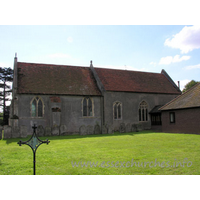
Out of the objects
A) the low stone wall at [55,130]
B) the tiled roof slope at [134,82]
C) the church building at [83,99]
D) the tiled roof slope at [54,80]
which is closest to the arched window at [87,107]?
the church building at [83,99]

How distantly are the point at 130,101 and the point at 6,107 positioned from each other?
27.0 meters

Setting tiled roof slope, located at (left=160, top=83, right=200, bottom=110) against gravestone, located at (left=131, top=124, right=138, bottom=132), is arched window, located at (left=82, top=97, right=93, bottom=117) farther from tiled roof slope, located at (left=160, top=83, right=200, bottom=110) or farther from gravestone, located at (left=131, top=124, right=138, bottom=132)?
tiled roof slope, located at (left=160, top=83, right=200, bottom=110)

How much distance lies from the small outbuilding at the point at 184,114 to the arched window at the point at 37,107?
1415 centimetres

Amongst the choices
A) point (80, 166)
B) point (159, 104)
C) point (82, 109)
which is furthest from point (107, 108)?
point (80, 166)

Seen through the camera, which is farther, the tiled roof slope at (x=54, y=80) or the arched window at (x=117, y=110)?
the arched window at (x=117, y=110)

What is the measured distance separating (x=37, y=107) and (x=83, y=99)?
5581 millimetres

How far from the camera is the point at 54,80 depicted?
26016 mm

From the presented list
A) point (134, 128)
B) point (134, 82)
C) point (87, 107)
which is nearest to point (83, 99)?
point (87, 107)

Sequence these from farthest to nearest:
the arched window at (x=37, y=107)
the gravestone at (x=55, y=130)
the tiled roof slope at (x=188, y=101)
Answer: the arched window at (x=37, y=107) < the gravestone at (x=55, y=130) < the tiled roof slope at (x=188, y=101)

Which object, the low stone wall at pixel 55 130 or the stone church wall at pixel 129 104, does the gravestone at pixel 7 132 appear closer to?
the low stone wall at pixel 55 130

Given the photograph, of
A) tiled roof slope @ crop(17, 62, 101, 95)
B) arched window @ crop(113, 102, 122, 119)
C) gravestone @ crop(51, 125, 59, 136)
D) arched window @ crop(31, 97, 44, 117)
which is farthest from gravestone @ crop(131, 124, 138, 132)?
arched window @ crop(31, 97, 44, 117)

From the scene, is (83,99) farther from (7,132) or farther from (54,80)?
(7,132)

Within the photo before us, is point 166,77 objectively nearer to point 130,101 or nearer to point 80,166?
point 130,101

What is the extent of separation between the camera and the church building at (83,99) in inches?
902
